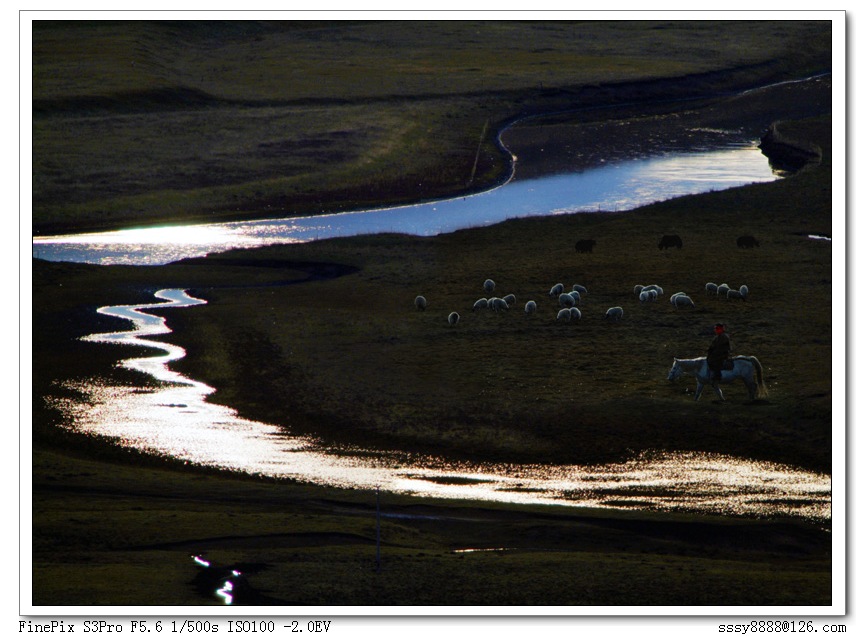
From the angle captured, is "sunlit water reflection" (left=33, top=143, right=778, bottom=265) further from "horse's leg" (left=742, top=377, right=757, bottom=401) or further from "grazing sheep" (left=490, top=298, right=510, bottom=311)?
"horse's leg" (left=742, top=377, right=757, bottom=401)

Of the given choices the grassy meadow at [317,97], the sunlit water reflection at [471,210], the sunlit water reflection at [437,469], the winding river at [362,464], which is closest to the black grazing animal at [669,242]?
the sunlit water reflection at [471,210]

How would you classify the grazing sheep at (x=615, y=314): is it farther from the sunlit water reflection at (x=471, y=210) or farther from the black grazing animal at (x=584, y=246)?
the sunlit water reflection at (x=471, y=210)

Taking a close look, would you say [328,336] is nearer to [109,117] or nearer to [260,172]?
[260,172]

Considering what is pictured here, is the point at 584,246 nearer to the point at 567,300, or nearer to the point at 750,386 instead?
the point at 567,300

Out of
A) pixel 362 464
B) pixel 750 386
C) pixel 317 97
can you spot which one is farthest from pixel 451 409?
pixel 317 97

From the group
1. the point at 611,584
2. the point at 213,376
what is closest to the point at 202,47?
the point at 213,376

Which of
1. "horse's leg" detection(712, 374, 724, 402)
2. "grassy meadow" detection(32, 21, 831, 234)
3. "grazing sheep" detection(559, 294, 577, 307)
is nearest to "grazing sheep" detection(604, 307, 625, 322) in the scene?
"grazing sheep" detection(559, 294, 577, 307)
